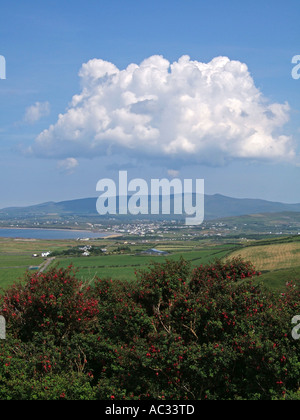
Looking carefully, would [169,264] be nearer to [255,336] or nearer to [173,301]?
[173,301]

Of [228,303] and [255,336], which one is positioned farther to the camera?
[228,303]

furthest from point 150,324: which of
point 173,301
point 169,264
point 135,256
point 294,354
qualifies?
point 135,256

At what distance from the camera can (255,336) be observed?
35.2 ft

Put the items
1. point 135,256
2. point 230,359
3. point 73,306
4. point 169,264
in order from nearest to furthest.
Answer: point 230,359
point 73,306
point 169,264
point 135,256

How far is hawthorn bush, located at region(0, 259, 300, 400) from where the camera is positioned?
10625mm

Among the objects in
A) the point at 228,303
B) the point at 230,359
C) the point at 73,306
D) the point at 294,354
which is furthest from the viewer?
the point at 73,306

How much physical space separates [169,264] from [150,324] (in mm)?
2985

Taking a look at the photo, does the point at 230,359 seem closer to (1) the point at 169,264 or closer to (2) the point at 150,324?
(2) the point at 150,324

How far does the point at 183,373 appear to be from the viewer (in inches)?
430

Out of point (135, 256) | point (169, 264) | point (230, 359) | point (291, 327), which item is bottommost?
point (135, 256)

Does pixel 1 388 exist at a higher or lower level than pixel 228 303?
lower

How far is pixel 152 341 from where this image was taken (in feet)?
37.9

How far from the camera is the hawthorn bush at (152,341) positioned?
418 inches

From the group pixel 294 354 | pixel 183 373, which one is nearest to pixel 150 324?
pixel 183 373
